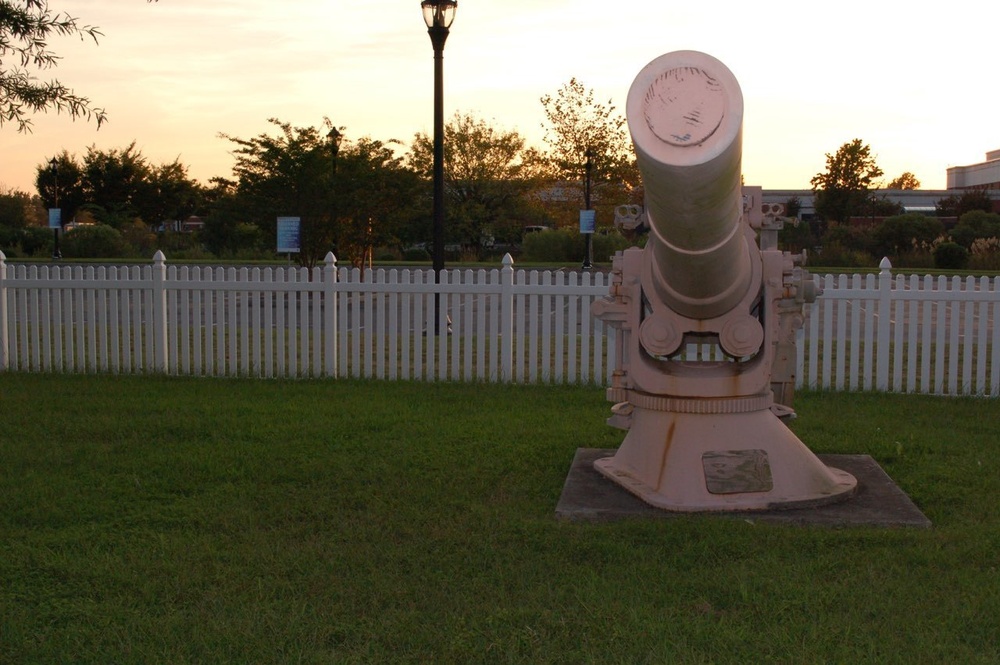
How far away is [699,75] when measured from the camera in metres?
4.31

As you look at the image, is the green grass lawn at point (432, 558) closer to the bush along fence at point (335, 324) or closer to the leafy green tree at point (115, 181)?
the bush along fence at point (335, 324)

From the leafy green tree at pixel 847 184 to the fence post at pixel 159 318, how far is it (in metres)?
44.4

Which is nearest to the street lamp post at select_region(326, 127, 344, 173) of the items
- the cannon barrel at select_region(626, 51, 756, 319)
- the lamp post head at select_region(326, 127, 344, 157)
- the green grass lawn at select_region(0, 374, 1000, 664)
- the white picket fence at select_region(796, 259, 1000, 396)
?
the lamp post head at select_region(326, 127, 344, 157)

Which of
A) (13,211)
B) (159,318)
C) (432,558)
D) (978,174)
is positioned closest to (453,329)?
(159,318)

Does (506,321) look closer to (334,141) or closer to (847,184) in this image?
(334,141)

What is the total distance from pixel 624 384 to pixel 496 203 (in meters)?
44.1

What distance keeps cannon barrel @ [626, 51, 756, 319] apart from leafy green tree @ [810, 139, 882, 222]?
48824mm

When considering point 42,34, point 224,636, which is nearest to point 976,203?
point 42,34

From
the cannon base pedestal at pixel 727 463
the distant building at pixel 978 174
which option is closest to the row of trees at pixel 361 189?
the cannon base pedestal at pixel 727 463

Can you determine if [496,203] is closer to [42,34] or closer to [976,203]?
[976,203]

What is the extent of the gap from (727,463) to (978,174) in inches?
3396

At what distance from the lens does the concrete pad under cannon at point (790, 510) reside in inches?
217

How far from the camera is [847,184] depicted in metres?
54.2

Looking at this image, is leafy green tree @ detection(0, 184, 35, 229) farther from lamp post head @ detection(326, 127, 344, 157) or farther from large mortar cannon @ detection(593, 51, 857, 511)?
large mortar cannon @ detection(593, 51, 857, 511)
